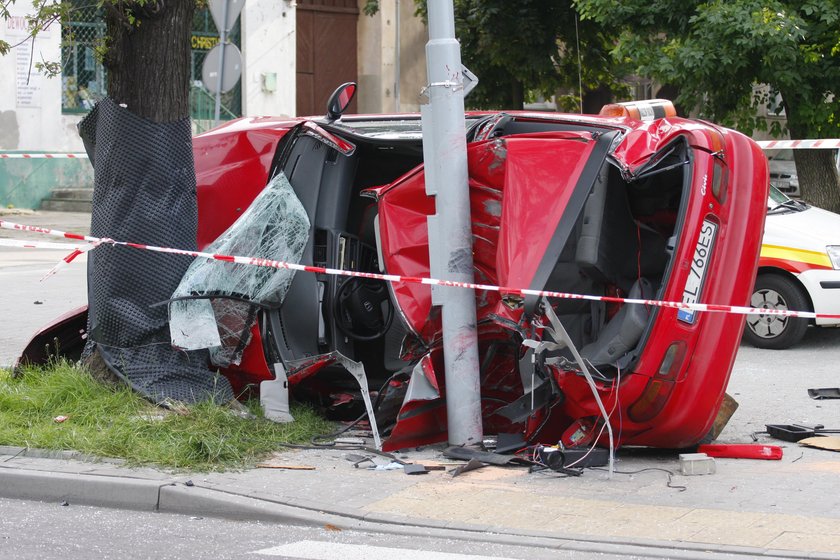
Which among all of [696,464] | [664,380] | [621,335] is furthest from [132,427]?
[696,464]

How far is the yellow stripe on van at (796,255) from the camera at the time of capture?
10391 mm

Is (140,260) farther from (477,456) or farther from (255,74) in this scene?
(255,74)

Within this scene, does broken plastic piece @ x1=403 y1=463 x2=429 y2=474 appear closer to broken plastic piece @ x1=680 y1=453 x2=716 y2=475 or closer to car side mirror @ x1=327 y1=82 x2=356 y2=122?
broken plastic piece @ x1=680 y1=453 x2=716 y2=475

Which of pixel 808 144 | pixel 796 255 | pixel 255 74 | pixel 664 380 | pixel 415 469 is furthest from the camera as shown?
pixel 255 74

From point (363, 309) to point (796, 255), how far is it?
15.5 ft

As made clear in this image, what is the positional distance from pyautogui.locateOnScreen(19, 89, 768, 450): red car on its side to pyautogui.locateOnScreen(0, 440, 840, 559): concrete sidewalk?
0.41 meters

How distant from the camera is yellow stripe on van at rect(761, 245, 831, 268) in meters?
10.4

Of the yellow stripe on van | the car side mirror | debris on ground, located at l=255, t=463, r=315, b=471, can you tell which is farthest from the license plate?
the yellow stripe on van

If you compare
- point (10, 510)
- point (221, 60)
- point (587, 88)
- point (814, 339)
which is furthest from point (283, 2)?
point (10, 510)

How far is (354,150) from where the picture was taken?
753cm

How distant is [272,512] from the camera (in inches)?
224

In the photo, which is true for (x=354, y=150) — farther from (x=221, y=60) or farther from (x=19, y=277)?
(x=19, y=277)

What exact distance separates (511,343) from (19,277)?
9223 millimetres

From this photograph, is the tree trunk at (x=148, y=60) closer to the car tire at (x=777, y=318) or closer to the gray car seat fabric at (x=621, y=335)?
the gray car seat fabric at (x=621, y=335)
